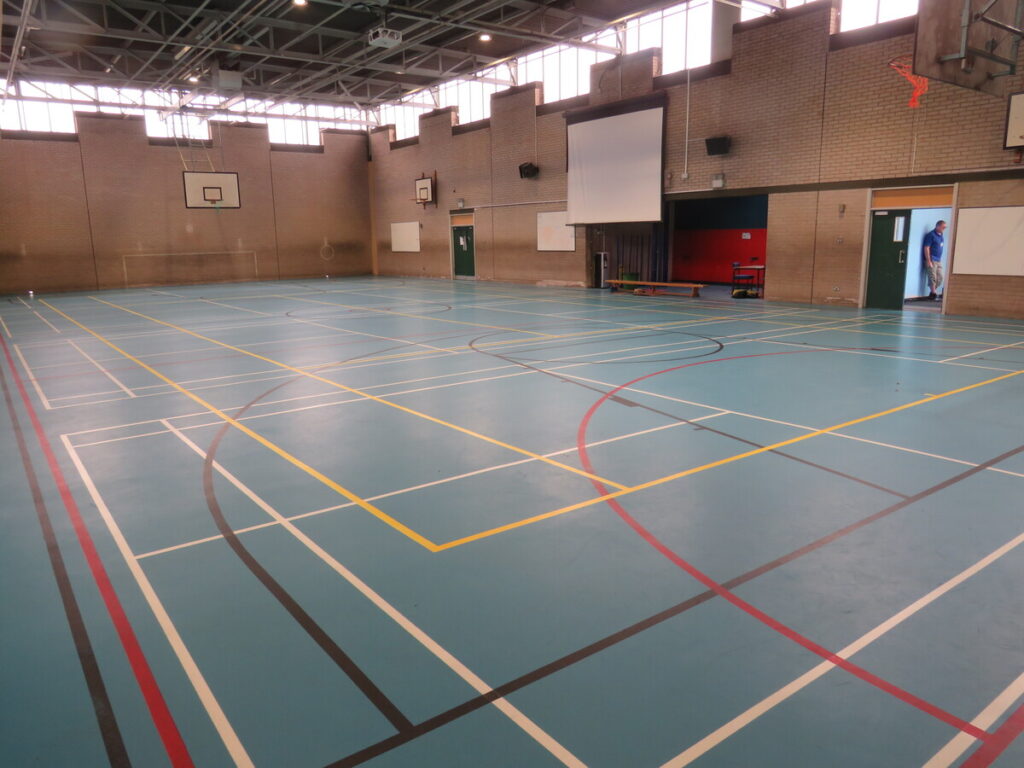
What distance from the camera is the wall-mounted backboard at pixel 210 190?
98.7 ft

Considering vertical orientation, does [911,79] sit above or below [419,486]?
above

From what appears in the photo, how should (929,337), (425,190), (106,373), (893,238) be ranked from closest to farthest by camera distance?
(106,373)
(929,337)
(893,238)
(425,190)

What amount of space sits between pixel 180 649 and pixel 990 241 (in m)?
17.7

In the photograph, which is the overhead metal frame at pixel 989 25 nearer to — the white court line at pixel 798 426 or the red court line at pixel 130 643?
the white court line at pixel 798 426

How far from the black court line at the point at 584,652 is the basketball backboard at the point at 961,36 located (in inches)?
345

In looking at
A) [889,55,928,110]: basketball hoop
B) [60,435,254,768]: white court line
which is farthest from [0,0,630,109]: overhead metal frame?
[60,435,254,768]: white court line

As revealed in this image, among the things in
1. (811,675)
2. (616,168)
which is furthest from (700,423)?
(616,168)

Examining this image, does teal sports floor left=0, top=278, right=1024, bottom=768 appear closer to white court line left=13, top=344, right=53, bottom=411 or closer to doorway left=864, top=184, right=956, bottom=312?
white court line left=13, top=344, right=53, bottom=411

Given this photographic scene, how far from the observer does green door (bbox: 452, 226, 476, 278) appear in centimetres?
3097

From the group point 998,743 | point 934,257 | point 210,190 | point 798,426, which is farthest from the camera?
point 210,190

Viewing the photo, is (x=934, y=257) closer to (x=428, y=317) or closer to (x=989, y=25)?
(x=989, y=25)

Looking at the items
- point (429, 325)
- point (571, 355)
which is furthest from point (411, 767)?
point (429, 325)

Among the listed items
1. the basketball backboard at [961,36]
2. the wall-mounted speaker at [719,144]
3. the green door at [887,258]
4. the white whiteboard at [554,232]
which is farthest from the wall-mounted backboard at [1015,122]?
the white whiteboard at [554,232]

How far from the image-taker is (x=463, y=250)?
31359mm
